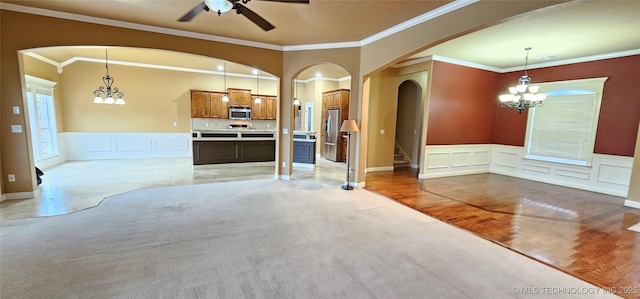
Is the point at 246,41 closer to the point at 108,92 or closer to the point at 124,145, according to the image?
the point at 108,92

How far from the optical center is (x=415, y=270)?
98.1 inches

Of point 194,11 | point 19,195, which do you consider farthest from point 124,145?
point 194,11

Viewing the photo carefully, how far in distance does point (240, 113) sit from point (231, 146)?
7.34ft

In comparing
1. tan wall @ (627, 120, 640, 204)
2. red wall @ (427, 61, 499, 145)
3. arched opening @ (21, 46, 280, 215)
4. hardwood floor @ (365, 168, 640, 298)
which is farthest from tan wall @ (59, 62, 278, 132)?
tan wall @ (627, 120, 640, 204)

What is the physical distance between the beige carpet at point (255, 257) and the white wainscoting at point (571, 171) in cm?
474

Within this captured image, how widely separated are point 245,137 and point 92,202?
13.2ft

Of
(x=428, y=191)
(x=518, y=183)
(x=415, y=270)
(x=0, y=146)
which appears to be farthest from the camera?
(x=518, y=183)

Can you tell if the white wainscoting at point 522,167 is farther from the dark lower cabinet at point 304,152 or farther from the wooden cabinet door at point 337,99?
the wooden cabinet door at point 337,99

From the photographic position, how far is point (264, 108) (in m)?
9.86

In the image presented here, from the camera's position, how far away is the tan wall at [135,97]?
772cm

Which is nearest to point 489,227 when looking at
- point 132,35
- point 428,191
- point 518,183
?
point 428,191

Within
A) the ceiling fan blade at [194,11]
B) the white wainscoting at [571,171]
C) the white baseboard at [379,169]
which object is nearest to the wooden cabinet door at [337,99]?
the white baseboard at [379,169]

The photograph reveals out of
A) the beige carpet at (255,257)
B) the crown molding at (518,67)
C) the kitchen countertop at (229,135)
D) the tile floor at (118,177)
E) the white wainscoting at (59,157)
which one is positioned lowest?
the beige carpet at (255,257)

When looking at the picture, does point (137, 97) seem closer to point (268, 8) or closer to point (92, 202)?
point (92, 202)
